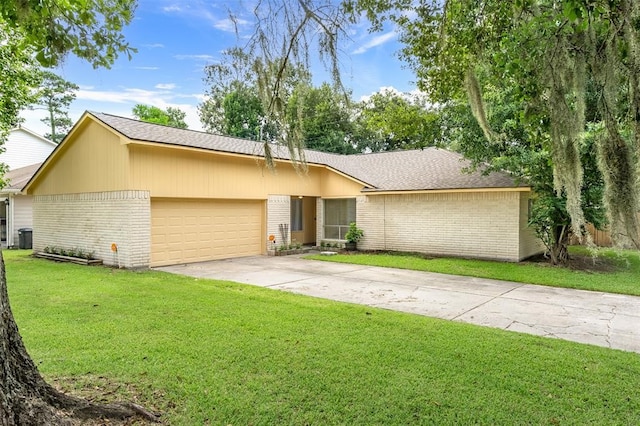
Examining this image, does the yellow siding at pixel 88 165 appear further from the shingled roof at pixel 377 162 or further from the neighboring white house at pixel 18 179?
the neighboring white house at pixel 18 179

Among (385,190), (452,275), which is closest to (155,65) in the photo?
(385,190)

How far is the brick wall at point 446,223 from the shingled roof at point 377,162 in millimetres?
453

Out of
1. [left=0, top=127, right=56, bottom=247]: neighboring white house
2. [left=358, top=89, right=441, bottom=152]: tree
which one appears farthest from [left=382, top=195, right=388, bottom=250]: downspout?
[left=0, top=127, right=56, bottom=247]: neighboring white house

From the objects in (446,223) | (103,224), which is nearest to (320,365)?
(103,224)

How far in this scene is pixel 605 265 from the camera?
11422 mm

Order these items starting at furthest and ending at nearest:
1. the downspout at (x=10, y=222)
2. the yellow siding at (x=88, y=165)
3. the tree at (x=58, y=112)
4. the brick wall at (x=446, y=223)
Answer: the tree at (x=58, y=112)
the downspout at (x=10, y=222)
the brick wall at (x=446, y=223)
the yellow siding at (x=88, y=165)

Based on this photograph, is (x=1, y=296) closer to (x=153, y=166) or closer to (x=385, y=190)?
(x=153, y=166)

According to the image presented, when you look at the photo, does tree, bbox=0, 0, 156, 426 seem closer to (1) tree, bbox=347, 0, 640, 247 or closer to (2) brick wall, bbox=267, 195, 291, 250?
(1) tree, bbox=347, 0, 640, 247

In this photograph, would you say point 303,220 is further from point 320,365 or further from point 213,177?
point 320,365

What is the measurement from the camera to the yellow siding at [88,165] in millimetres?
11025

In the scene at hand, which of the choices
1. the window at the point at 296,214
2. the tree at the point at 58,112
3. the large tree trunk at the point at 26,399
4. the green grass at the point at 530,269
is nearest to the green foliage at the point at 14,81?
the window at the point at 296,214

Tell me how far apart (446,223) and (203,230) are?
313 inches

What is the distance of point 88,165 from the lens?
1216 cm

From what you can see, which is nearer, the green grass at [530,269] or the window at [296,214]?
the green grass at [530,269]
